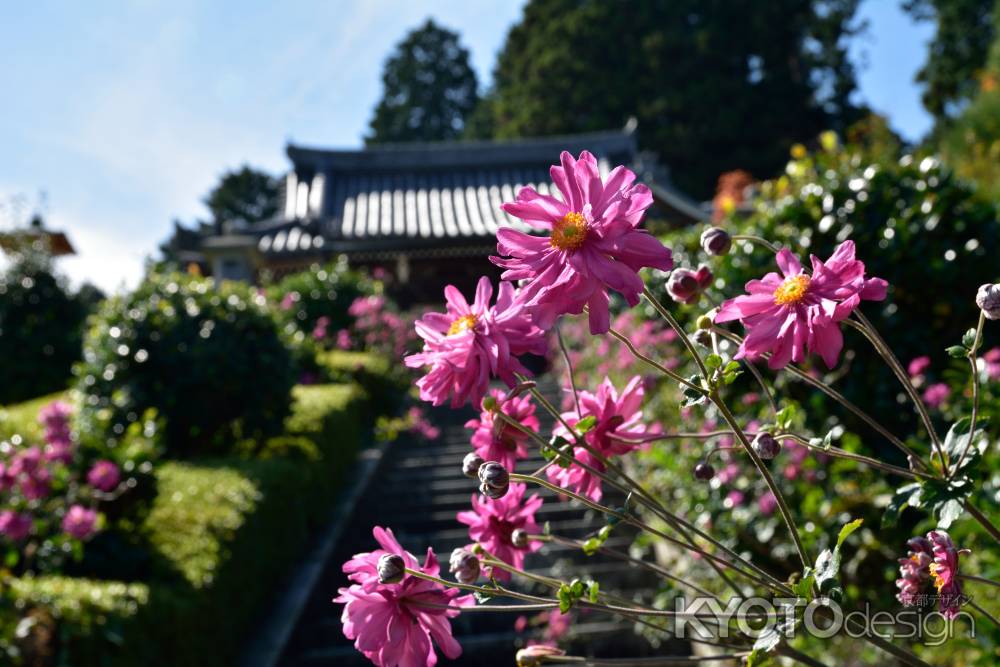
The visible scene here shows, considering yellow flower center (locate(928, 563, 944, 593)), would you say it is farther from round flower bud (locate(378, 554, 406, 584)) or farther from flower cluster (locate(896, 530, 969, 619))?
round flower bud (locate(378, 554, 406, 584))

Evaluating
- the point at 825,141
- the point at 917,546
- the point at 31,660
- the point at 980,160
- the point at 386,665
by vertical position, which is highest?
the point at 980,160

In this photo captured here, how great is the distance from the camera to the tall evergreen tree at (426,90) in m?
A: 34.9

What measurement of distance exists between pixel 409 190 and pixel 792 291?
53.4 feet

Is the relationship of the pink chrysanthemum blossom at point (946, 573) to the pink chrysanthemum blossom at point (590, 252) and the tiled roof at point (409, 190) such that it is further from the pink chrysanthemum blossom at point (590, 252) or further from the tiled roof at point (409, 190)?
the tiled roof at point (409, 190)

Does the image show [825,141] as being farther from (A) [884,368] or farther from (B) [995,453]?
(B) [995,453]

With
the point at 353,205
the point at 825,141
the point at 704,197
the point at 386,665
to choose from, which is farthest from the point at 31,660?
the point at 704,197

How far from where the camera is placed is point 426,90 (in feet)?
116

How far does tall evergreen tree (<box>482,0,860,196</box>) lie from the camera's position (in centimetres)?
2336

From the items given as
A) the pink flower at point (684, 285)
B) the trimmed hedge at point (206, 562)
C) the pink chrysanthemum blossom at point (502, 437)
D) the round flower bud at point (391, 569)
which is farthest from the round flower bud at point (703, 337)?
the trimmed hedge at point (206, 562)

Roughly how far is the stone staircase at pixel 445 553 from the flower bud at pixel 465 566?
240cm

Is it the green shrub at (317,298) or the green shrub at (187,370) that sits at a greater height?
the green shrub at (317,298)

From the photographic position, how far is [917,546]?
3.11 feet

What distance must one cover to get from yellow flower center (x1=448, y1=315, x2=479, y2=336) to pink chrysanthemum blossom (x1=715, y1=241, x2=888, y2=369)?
281 millimetres

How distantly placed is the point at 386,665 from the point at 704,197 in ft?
77.2
